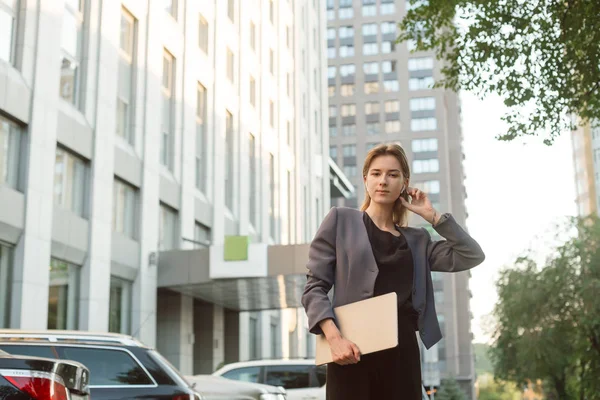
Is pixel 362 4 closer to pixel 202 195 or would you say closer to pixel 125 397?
pixel 202 195

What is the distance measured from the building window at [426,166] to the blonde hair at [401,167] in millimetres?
110426

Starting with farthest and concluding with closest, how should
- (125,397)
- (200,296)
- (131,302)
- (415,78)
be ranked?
(415,78), (200,296), (131,302), (125,397)

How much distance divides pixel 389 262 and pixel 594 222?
3619cm

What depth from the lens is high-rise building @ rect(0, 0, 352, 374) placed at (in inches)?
724

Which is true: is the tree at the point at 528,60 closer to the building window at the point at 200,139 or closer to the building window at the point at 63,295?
the building window at the point at 63,295

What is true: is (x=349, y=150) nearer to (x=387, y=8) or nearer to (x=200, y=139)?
(x=387, y=8)

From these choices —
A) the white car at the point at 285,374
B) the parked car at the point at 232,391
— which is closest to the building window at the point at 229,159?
the white car at the point at 285,374

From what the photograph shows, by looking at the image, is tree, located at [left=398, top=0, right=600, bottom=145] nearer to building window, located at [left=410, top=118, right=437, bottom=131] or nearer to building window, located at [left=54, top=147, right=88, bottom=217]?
Result: building window, located at [left=54, top=147, right=88, bottom=217]

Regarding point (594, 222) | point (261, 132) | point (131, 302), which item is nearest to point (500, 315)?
point (594, 222)

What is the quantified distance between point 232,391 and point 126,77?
14107mm

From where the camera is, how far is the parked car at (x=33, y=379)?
487cm

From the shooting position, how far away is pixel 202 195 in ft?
97.1

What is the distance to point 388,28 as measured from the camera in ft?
369

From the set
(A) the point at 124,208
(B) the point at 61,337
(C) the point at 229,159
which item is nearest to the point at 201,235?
(C) the point at 229,159
